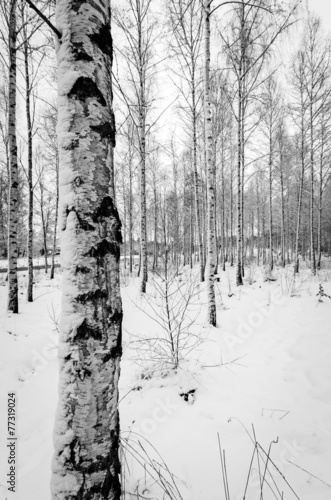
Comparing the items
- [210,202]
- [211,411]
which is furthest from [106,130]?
[210,202]

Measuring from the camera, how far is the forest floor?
4.73 feet

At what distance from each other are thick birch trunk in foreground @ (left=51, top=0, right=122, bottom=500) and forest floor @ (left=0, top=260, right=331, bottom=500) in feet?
2.11

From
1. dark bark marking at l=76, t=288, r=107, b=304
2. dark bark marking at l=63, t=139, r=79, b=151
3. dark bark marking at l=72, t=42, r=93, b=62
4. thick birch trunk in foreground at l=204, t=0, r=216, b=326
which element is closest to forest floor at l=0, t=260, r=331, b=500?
thick birch trunk in foreground at l=204, t=0, r=216, b=326

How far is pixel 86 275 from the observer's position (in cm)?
79

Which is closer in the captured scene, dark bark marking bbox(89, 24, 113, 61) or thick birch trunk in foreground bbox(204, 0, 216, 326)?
dark bark marking bbox(89, 24, 113, 61)

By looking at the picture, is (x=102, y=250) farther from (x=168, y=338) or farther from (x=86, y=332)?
(x=168, y=338)

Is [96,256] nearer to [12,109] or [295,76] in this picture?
[12,109]

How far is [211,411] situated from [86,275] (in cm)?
209

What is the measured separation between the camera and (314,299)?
516 centimetres

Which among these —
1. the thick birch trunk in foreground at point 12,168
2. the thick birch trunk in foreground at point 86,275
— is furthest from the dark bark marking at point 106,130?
the thick birch trunk in foreground at point 12,168

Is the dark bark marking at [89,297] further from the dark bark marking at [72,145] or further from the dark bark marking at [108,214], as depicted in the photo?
the dark bark marking at [72,145]

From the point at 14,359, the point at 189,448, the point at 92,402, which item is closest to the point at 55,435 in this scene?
the point at 92,402

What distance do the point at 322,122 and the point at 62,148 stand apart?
14679 mm

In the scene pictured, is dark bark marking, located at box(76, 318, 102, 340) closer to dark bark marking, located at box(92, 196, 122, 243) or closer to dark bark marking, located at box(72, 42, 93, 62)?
dark bark marking, located at box(92, 196, 122, 243)
